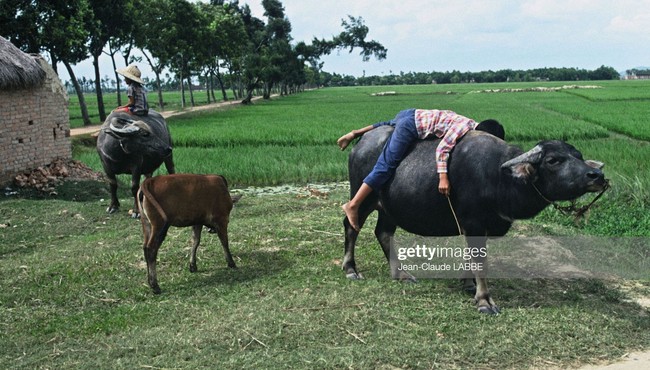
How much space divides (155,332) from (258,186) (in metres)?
6.68

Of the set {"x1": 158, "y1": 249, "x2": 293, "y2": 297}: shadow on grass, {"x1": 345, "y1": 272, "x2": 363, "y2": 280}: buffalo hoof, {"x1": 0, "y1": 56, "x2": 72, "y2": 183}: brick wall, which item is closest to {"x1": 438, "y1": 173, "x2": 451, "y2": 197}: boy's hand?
{"x1": 345, "y1": 272, "x2": 363, "y2": 280}: buffalo hoof

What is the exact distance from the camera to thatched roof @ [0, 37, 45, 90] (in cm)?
952

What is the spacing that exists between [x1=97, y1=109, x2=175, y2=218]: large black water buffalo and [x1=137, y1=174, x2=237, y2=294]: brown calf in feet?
7.22

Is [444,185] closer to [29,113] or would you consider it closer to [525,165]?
[525,165]

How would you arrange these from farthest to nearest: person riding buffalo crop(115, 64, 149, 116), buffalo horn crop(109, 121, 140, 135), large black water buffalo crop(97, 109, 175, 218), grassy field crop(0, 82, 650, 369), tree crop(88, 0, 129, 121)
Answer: tree crop(88, 0, 129, 121)
person riding buffalo crop(115, 64, 149, 116)
large black water buffalo crop(97, 109, 175, 218)
buffalo horn crop(109, 121, 140, 135)
grassy field crop(0, 82, 650, 369)

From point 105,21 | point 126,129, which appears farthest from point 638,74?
point 126,129

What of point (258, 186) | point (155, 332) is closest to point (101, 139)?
point (258, 186)

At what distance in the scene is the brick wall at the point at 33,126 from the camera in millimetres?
9609

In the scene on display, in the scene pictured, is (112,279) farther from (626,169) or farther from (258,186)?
(626,169)

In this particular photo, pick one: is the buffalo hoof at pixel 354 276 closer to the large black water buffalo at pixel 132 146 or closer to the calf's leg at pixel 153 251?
the calf's leg at pixel 153 251

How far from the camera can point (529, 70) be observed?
124812 mm

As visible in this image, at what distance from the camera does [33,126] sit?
33.6 ft

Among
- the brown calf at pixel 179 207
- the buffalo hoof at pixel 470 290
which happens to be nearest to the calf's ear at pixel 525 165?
the buffalo hoof at pixel 470 290

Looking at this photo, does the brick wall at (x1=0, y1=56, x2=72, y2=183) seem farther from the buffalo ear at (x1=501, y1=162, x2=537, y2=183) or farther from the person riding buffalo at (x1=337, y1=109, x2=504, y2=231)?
the buffalo ear at (x1=501, y1=162, x2=537, y2=183)
